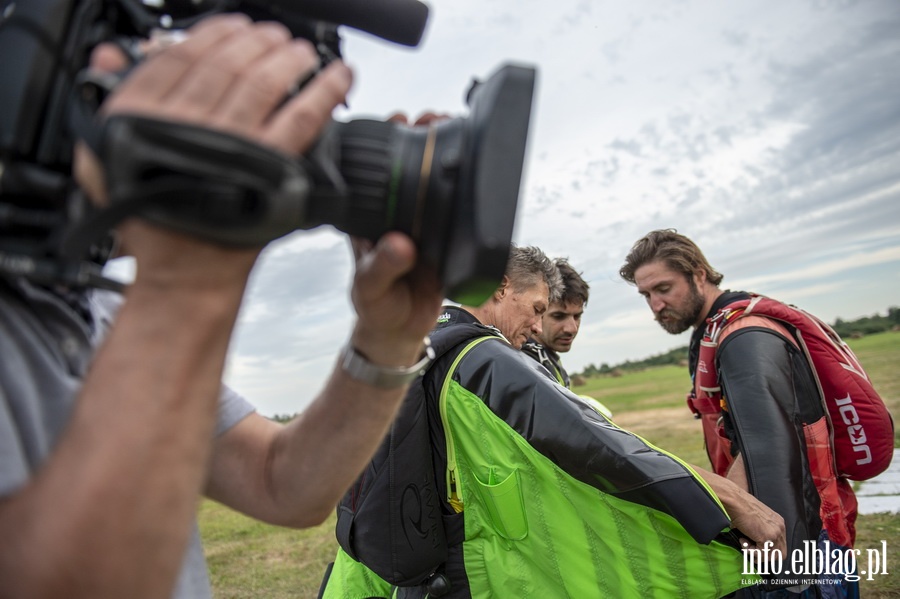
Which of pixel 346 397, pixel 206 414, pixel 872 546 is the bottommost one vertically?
pixel 872 546

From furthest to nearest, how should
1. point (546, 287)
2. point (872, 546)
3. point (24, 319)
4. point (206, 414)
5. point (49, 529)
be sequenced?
point (872, 546), point (546, 287), point (24, 319), point (206, 414), point (49, 529)

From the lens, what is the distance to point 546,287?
12.7ft

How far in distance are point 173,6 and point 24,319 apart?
1.90 ft

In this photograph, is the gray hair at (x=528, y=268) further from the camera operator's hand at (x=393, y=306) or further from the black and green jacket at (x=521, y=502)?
the camera operator's hand at (x=393, y=306)

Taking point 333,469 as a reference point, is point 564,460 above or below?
below

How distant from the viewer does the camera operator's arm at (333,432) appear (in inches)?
46.4

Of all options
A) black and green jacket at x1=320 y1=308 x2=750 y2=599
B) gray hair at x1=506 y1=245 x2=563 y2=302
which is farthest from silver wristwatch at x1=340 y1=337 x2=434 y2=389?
gray hair at x1=506 y1=245 x2=563 y2=302

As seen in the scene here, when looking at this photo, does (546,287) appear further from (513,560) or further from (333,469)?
(333,469)

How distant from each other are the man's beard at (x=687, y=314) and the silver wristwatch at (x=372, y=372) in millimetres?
3490

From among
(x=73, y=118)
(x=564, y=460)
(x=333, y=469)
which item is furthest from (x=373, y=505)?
(x=73, y=118)

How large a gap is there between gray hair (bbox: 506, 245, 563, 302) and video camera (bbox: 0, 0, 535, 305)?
8.62 feet

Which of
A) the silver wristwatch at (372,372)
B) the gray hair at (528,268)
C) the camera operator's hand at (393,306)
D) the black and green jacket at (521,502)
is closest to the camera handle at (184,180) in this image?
the camera operator's hand at (393,306)

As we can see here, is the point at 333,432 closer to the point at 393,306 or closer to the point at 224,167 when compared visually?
the point at 393,306

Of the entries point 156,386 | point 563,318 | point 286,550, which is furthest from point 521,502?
point 286,550
